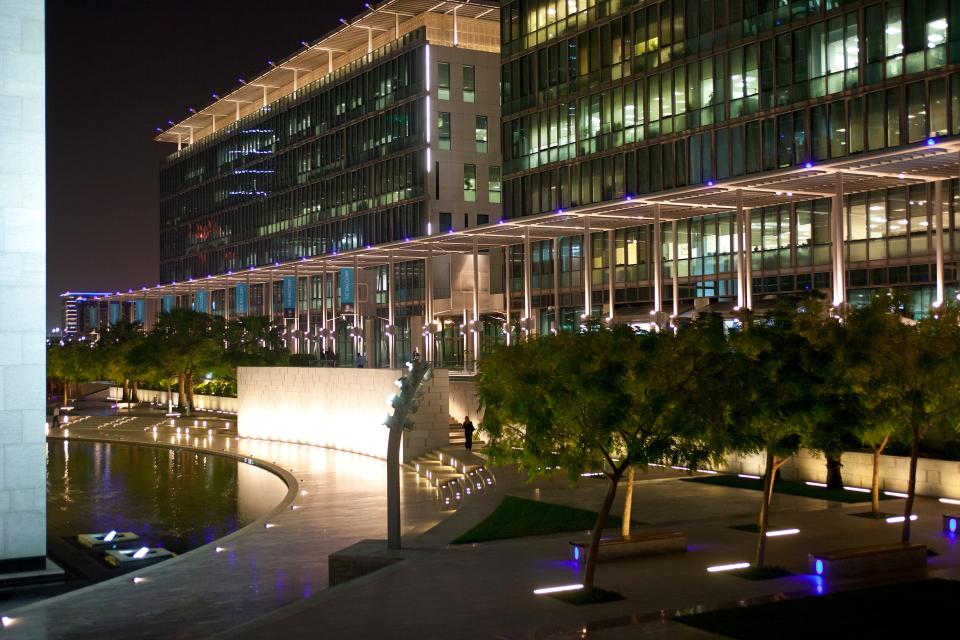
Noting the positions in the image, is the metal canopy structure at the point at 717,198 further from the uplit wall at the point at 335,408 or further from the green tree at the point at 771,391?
the green tree at the point at 771,391

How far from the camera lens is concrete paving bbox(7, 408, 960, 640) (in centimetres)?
1656

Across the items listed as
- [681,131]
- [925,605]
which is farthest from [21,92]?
[681,131]

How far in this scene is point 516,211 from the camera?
72250mm

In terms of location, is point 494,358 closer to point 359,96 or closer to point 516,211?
point 516,211

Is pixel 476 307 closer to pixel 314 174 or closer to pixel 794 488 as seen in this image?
pixel 794 488

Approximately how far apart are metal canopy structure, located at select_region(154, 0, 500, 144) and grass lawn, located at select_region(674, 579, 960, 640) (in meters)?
71.0

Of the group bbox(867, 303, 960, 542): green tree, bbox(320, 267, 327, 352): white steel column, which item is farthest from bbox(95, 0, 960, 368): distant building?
bbox(867, 303, 960, 542): green tree

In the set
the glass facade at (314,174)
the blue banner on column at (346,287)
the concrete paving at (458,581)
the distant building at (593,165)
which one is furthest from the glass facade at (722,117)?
the concrete paving at (458,581)

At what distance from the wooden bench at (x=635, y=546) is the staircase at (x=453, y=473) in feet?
36.6

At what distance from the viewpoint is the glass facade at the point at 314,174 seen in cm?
8481

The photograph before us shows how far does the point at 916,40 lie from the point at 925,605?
35783 mm

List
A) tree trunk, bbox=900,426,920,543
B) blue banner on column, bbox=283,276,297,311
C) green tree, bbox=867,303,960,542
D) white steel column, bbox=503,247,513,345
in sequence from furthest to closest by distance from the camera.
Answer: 1. blue banner on column, bbox=283,276,297,311
2. white steel column, bbox=503,247,513,345
3. tree trunk, bbox=900,426,920,543
4. green tree, bbox=867,303,960,542

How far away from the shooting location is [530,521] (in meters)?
26.6

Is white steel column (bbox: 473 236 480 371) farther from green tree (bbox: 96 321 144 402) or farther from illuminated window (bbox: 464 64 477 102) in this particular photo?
green tree (bbox: 96 321 144 402)
